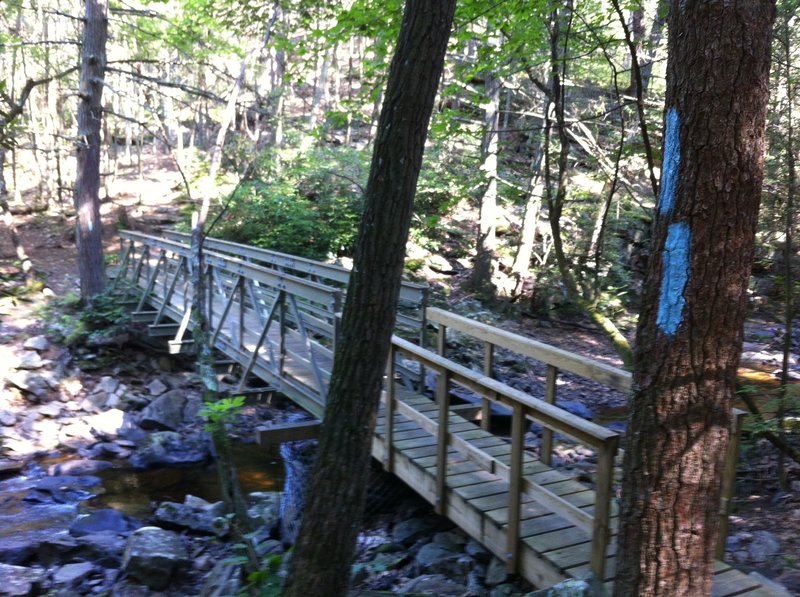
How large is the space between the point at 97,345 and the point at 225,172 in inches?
364

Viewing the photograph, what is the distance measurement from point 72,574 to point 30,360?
19.1 ft

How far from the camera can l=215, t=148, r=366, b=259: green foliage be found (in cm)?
1420

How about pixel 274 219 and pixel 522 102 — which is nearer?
pixel 274 219

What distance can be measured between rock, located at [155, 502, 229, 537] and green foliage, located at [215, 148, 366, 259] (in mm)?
7980

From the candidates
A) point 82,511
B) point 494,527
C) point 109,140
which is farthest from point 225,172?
point 494,527

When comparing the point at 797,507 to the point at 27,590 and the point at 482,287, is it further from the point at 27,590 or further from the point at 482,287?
the point at 482,287

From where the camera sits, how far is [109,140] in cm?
2105

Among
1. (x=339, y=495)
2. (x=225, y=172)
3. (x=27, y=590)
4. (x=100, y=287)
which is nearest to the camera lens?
(x=339, y=495)

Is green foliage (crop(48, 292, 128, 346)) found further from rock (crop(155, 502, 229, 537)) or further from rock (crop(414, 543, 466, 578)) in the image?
rock (crop(414, 543, 466, 578))

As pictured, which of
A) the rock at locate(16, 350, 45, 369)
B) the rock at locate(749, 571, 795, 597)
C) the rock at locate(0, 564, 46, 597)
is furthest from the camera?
the rock at locate(16, 350, 45, 369)

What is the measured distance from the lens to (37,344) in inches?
408

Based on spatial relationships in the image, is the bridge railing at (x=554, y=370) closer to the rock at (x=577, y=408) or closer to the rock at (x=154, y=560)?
the rock at (x=577, y=408)

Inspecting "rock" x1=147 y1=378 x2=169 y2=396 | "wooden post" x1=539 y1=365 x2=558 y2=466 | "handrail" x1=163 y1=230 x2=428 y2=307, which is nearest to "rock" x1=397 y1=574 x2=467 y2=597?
"wooden post" x1=539 y1=365 x2=558 y2=466

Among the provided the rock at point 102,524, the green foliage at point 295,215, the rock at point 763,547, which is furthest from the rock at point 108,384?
the rock at point 763,547
